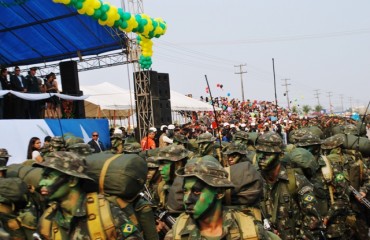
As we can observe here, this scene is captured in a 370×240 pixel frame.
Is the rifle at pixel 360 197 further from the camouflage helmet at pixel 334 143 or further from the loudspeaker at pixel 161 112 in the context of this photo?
the loudspeaker at pixel 161 112

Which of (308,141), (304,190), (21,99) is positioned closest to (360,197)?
(308,141)

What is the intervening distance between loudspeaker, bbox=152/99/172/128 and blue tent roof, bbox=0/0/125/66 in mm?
2390

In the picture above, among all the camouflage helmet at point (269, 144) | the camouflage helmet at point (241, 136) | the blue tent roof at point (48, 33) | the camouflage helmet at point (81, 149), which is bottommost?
the camouflage helmet at point (241, 136)

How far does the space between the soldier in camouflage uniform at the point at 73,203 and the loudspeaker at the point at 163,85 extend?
14.3m

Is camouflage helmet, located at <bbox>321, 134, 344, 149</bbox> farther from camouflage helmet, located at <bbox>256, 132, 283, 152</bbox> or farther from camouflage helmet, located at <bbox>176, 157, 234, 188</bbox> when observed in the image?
camouflage helmet, located at <bbox>176, 157, 234, 188</bbox>

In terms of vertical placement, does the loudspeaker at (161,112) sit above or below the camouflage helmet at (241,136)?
above

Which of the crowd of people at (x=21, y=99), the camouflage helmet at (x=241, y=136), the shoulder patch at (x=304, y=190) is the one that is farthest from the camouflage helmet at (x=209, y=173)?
the crowd of people at (x=21, y=99)

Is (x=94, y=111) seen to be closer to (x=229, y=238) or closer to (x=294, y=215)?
(x=294, y=215)

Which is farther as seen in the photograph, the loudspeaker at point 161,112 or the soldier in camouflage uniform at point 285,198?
the loudspeaker at point 161,112

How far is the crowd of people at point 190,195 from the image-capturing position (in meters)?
3.10

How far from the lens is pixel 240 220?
312 cm

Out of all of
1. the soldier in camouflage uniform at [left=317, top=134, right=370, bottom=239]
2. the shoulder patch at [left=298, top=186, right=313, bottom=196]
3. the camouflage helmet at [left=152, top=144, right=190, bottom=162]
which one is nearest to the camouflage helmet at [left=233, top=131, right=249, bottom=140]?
the soldier in camouflage uniform at [left=317, top=134, right=370, bottom=239]

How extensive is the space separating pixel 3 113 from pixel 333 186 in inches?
425

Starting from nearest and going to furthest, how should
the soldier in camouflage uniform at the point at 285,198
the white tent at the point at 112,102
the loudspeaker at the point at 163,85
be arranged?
the soldier in camouflage uniform at the point at 285,198 < the loudspeaker at the point at 163,85 < the white tent at the point at 112,102
